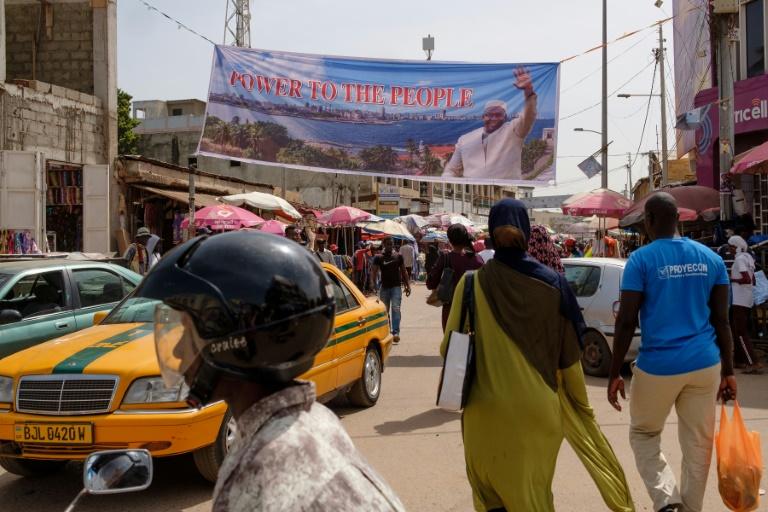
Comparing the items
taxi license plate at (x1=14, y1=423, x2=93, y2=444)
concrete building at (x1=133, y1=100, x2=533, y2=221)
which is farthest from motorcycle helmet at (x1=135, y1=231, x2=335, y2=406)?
concrete building at (x1=133, y1=100, x2=533, y2=221)

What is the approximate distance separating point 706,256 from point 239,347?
3.27m

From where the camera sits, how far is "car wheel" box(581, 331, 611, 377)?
9.10 metres

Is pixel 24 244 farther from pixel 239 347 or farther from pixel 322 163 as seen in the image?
pixel 239 347

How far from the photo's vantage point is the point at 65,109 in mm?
17406

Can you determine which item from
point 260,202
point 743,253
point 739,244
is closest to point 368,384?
point 743,253

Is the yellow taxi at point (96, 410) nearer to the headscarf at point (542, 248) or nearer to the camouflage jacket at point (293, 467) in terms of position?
the headscarf at point (542, 248)

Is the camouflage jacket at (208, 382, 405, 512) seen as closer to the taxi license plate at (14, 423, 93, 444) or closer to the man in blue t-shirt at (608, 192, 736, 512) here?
the man in blue t-shirt at (608, 192, 736, 512)

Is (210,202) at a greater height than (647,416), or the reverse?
(210,202)

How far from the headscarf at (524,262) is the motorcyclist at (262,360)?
2013 mm

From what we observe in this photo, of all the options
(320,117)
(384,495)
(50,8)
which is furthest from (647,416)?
(50,8)

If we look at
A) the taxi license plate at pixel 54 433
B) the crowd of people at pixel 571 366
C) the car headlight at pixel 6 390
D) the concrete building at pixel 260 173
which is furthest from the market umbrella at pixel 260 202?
the concrete building at pixel 260 173

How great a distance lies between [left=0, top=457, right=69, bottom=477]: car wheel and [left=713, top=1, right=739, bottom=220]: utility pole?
10427 millimetres

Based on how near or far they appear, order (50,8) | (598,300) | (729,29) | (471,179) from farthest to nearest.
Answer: (50,8) → (471,179) → (729,29) → (598,300)

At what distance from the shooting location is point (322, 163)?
13172 mm
